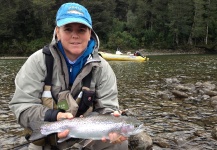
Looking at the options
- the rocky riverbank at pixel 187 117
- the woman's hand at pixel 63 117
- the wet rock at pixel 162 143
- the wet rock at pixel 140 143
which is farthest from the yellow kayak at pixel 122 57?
the woman's hand at pixel 63 117

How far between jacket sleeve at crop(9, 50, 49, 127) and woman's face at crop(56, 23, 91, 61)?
0.41 meters

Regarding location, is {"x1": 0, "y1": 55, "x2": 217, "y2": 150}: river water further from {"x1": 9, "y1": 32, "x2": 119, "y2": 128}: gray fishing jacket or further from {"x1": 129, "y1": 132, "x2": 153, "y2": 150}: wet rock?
{"x1": 9, "y1": 32, "x2": 119, "y2": 128}: gray fishing jacket

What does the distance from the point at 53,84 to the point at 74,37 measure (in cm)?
73

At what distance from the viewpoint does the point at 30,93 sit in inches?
143

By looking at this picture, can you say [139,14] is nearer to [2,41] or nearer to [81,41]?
[2,41]

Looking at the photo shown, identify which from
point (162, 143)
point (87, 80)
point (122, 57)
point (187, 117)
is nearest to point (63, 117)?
point (87, 80)

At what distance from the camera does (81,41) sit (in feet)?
12.3

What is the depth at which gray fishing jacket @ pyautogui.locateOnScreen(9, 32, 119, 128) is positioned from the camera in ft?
11.8

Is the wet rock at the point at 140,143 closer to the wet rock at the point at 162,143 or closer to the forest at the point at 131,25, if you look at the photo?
Result: the wet rock at the point at 162,143

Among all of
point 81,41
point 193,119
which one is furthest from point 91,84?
point 193,119

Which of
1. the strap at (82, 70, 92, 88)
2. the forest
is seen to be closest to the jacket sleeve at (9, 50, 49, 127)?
the strap at (82, 70, 92, 88)

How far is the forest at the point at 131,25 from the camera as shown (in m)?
53.8

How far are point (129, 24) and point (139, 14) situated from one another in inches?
131

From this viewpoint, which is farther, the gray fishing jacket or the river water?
the river water
